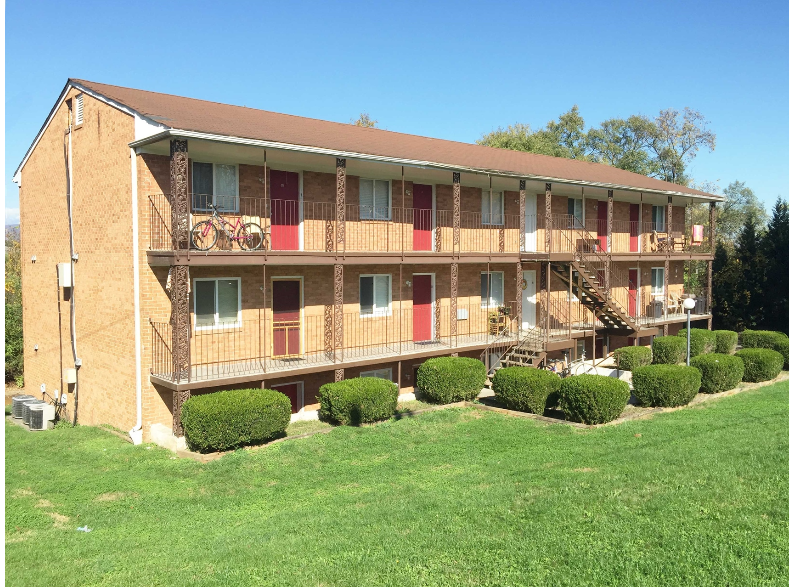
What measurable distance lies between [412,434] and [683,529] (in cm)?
720

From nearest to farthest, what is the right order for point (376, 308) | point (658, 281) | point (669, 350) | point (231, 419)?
point (231, 419)
point (376, 308)
point (669, 350)
point (658, 281)

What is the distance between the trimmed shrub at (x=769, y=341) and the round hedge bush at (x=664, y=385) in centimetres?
871

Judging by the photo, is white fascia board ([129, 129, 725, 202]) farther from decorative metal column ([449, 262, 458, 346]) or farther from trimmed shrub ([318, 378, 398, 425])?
trimmed shrub ([318, 378, 398, 425])

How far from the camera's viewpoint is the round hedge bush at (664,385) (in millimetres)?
16781

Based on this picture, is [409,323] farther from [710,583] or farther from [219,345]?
[710,583]

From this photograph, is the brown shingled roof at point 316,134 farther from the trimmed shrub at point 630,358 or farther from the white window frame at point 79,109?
the trimmed shrub at point 630,358

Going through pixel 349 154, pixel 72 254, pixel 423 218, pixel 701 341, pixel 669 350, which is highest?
pixel 349 154

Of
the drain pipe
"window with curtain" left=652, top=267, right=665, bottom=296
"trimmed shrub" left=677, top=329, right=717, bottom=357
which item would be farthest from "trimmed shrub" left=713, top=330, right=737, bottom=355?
the drain pipe

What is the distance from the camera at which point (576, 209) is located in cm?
2569

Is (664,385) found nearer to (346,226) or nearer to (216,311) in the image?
(346,226)

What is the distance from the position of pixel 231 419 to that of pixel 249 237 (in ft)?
14.9

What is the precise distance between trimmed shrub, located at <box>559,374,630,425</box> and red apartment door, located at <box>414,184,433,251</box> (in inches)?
275

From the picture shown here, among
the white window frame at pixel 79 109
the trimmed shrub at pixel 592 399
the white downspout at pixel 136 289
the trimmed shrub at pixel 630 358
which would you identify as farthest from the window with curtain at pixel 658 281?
the white window frame at pixel 79 109

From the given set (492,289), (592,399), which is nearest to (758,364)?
(492,289)
